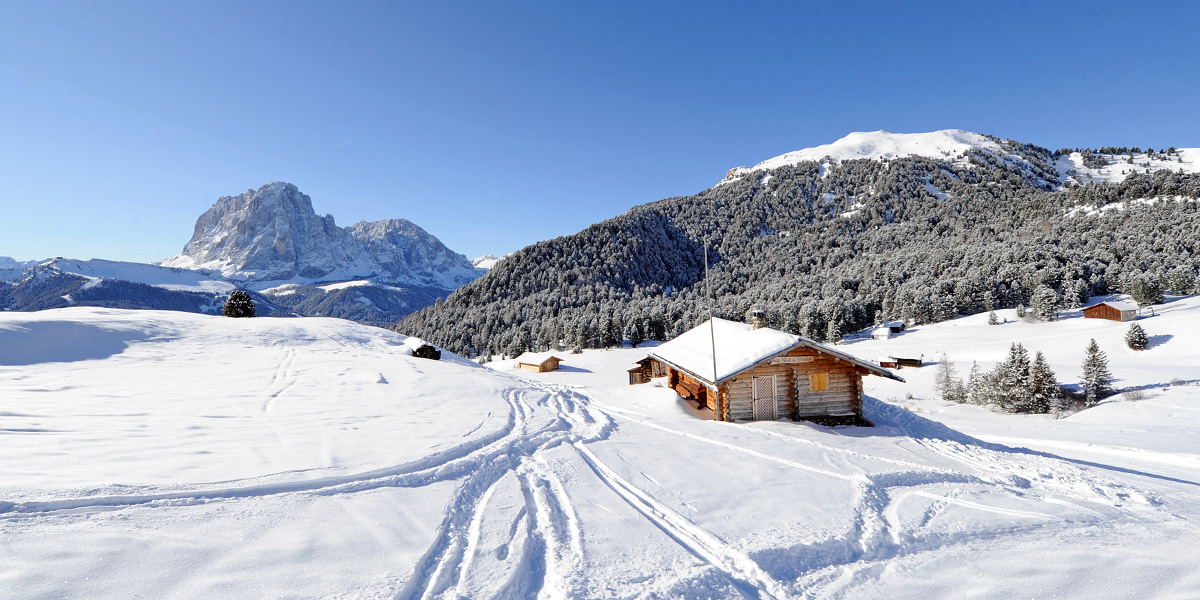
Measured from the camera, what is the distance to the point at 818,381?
649 inches

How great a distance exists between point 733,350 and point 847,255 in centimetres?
14790

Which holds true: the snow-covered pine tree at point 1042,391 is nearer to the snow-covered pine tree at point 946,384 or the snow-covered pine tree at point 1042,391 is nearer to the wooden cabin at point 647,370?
the snow-covered pine tree at point 946,384

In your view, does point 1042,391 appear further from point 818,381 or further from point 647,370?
point 647,370

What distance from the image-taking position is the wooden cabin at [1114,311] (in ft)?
180

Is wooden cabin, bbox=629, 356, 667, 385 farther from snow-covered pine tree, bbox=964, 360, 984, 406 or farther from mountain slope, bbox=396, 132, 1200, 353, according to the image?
snow-covered pine tree, bbox=964, 360, 984, 406

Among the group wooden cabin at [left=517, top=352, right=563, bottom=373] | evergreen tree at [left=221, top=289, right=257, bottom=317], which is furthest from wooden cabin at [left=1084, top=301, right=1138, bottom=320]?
evergreen tree at [left=221, top=289, right=257, bottom=317]

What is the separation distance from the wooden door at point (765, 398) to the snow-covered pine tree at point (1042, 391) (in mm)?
30420

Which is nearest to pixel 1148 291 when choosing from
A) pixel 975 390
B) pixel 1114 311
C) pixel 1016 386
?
pixel 1114 311

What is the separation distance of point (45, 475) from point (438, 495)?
15.5 ft

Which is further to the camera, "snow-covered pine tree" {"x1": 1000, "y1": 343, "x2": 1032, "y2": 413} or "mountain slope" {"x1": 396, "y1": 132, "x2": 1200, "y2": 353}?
"mountain slope" {"x1": 396, "y1": 132, "x2": 1200, "y2": 353}

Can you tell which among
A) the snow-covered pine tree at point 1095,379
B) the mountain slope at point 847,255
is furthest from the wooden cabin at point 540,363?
the snow-covered pine tree at point 1095,379

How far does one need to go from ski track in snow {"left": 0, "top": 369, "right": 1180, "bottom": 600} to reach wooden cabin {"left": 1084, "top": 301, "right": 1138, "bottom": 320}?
72.3 metres

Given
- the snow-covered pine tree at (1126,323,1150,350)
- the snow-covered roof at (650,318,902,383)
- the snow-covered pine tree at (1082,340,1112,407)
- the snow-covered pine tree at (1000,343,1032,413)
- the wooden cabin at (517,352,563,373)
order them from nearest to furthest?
the snow-covered roof at (650,318,902,383) → the snow-covered pine tree at (1000,343,1032,413) → the snow-covered pine tree at (1082,340,1112,407) → the snow-covered pine tree at (1126,323,1150,350) → the wooden cabin at (517,352,563,373)

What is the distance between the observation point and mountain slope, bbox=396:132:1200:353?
7675cm
